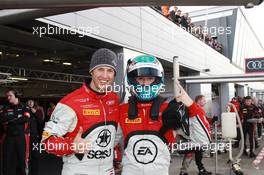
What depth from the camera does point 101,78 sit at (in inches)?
94.7

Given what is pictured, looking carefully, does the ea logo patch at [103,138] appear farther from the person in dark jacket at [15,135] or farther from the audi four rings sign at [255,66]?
the person in dark jacket at [15,135]

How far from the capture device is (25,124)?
→ 6289 mm

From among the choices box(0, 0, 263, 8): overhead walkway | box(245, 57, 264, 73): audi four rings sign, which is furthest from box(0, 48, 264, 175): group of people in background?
box(245, 57, 264, 73): audi four rings sign

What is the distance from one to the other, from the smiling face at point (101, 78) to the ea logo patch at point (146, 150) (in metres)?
0.47

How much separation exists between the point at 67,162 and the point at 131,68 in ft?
2.60

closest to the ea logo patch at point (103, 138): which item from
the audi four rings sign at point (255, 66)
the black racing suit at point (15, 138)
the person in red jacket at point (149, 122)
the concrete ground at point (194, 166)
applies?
the person in red jacket at point (149, 122)

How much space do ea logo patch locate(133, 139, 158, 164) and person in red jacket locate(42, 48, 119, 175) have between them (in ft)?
0.78

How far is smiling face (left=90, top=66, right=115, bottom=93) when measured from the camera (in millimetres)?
2404

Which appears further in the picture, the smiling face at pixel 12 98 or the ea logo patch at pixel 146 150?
the smiling face at pixel 12 98

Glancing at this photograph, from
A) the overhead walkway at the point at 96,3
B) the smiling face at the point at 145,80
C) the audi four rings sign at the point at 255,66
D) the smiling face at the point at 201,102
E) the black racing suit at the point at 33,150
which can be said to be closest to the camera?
the overhead walkway at the point at 96,3

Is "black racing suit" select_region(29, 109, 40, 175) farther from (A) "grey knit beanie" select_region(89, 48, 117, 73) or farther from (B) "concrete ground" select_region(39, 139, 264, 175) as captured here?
(A) "grey knit beanie" select_region(89, 48, 117, 73)

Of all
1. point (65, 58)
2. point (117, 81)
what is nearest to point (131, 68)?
point (117, 81)

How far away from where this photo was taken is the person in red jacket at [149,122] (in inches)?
89.2

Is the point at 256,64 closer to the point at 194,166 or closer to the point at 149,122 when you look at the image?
the point at 194,166
